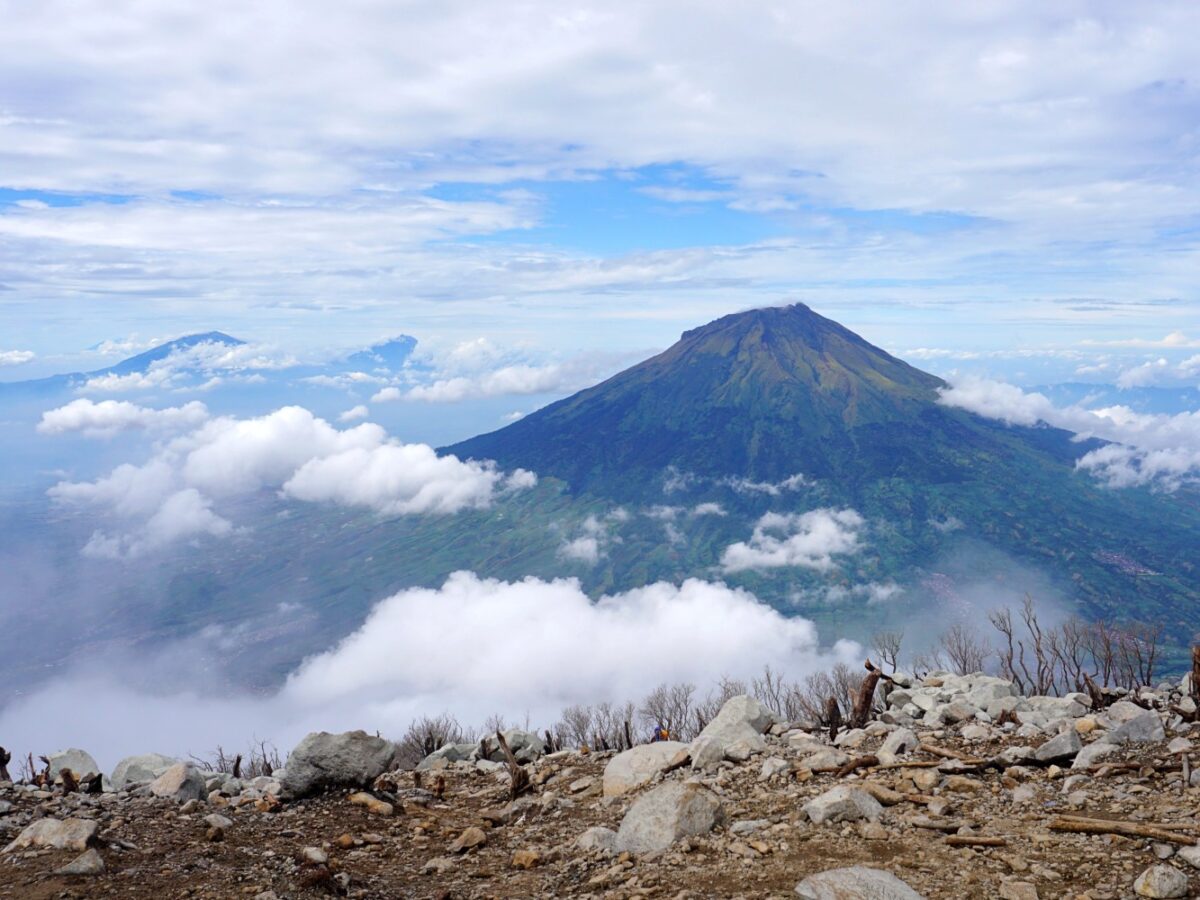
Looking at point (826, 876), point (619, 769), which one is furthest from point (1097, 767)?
point (619, 769)

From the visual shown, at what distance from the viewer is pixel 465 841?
536 inches

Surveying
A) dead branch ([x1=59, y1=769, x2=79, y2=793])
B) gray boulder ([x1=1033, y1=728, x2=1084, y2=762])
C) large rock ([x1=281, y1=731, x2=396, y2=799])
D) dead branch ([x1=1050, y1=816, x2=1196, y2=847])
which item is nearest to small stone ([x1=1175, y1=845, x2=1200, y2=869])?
dead branch ([x1=1050, y1=816, x2=1196, y2=847])

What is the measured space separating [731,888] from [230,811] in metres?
10.4

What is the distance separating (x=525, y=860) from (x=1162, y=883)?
824 cm

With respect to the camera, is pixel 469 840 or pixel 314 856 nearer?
pixel 314 856

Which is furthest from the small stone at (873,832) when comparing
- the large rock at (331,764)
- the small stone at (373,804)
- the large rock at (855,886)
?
the large rock at (331,764)

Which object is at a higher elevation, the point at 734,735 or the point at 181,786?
the point at 181,786

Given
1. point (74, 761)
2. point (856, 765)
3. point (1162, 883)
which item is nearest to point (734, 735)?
point (856, 765)

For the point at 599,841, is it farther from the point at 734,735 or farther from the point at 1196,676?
the point at 1196,676

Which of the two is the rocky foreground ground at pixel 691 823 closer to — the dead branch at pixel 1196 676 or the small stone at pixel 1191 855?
the small stone at pixel 1191 855

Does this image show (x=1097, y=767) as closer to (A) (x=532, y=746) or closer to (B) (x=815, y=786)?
(B) (x=815, y=786)

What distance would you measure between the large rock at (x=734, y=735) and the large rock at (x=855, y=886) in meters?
6.87

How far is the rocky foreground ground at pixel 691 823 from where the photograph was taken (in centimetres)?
1026

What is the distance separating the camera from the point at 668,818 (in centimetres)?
1210
